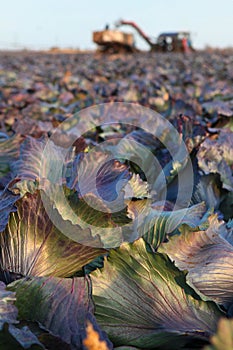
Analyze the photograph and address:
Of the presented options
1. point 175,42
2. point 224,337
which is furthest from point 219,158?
point 175,42

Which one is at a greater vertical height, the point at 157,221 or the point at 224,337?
the point at 224,337

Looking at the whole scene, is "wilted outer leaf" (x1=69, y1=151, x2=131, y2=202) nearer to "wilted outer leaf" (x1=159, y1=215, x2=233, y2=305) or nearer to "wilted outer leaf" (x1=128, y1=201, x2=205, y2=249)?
"wilted outer leaf" (x1=128, y1=201, x2=205, y2=249)

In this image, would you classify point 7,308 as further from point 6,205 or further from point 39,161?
point 39,161

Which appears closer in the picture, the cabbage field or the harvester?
the cabbage field

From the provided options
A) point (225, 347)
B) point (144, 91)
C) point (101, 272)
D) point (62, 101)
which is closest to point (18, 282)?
point (101, 272)

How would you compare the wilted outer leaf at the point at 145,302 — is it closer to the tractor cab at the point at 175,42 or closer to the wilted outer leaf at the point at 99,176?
the wilted outer leaf at the point at 99,176

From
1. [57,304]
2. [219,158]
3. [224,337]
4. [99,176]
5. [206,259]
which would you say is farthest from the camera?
[219,158]

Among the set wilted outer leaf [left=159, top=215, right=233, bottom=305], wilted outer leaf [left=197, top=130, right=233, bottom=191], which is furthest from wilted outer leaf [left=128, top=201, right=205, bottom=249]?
wilted outer leaf [left=197, top=130, right=233, bottom=191]
